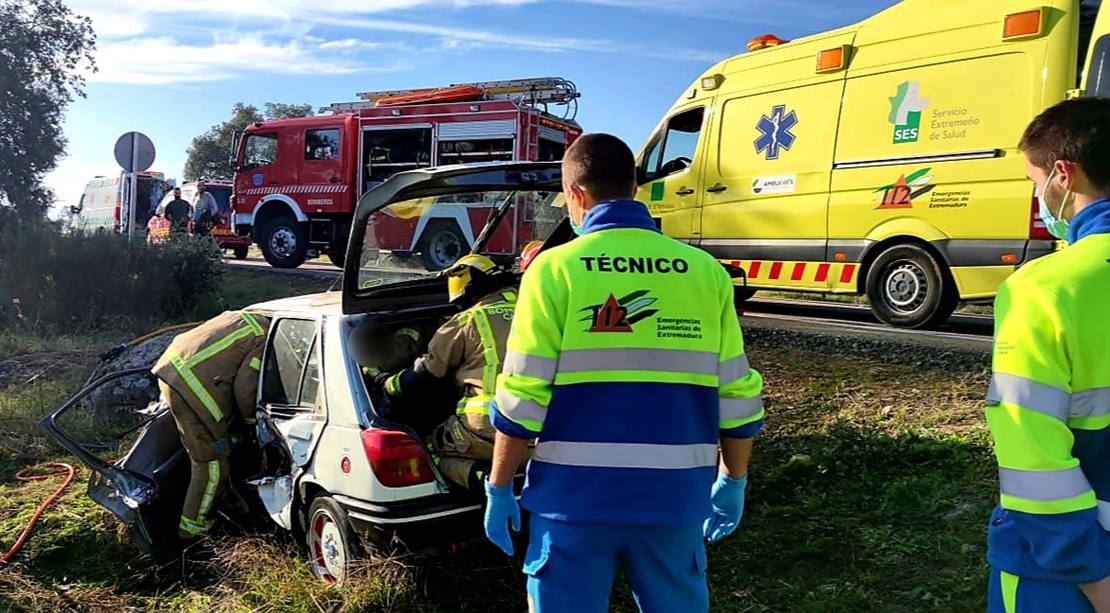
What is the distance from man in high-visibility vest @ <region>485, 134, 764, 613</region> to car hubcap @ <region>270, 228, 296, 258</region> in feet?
45.1

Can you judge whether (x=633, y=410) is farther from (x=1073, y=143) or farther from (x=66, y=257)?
(x=66, y=257)

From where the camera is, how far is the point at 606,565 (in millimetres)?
2115

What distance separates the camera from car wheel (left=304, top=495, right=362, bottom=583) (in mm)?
3418

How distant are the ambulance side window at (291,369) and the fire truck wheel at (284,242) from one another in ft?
36.6

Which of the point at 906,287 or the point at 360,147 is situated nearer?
the point at 906,287

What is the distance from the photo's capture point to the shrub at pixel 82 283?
10133 millimetres

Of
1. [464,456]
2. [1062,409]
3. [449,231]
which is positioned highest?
[449,231]

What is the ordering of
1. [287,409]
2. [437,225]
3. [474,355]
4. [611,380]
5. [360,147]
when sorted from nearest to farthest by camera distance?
[611,380] < [474,355] < [287,409] < [437,225] < [360,147]

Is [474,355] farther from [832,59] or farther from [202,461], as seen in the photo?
[832,59]

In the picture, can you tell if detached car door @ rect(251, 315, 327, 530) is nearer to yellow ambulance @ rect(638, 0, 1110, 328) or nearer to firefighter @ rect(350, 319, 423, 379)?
firefighter @ rect(350, 319, 423, 379)

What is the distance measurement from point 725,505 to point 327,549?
1.97 meters

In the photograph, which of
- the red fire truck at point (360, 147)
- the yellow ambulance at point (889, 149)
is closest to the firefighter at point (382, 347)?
the yellow ambulance at point (889, 149)

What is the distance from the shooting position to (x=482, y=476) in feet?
10.8

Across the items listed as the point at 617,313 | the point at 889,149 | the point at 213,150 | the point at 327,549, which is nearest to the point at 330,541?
the point at 327,549
